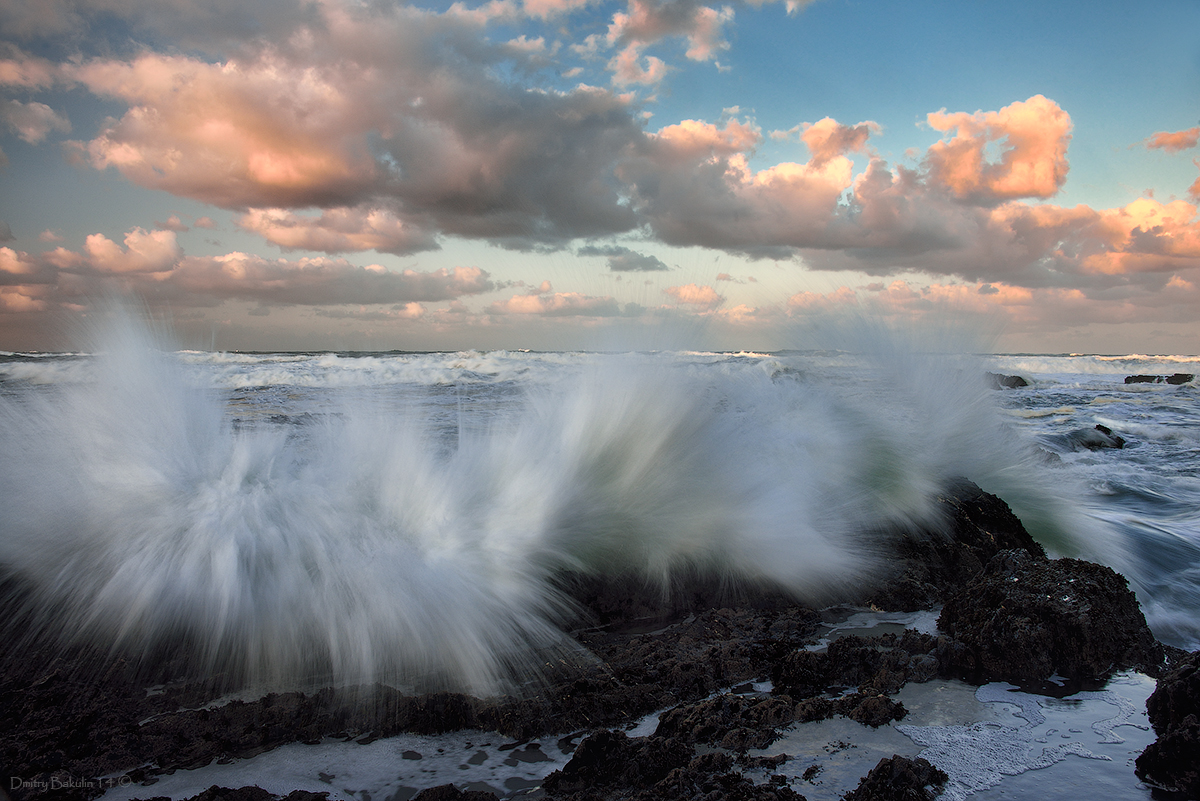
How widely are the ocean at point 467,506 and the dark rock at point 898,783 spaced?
2.06ft

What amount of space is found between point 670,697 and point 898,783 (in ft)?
2.25

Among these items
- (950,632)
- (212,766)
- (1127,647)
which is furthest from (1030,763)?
(212,766)

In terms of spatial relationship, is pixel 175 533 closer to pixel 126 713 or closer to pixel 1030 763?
pixel 126 713

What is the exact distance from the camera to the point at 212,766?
1607 millimetres

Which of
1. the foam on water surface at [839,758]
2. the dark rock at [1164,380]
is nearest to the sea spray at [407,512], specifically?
the foam on water surface at [839,758]

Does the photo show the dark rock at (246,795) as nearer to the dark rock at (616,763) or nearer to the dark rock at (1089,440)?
the dark rock at (616,763)

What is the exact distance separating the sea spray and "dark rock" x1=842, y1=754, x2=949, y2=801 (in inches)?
40.5

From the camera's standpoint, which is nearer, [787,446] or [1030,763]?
[1030,763]

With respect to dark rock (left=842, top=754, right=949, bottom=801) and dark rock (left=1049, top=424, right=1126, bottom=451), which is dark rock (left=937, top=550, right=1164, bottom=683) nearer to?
dark rock (left=842, top=754, right=949, bottom=801)

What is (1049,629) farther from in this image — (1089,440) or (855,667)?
(1089,440)

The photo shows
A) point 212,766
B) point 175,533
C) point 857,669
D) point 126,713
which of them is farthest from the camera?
point 175,533

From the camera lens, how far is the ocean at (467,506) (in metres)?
2.12

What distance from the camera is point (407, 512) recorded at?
2.48 meters

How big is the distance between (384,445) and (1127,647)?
3.03m
